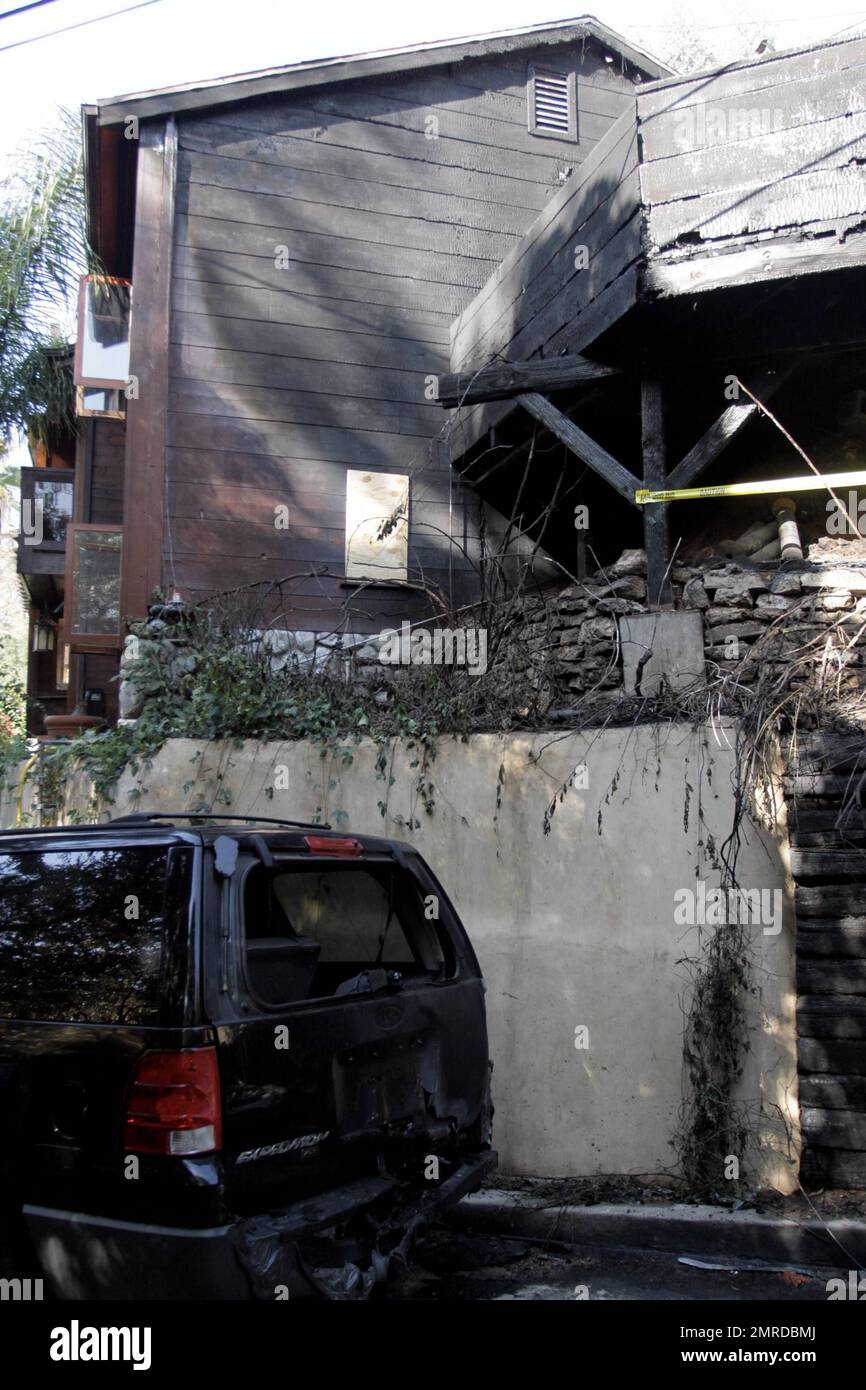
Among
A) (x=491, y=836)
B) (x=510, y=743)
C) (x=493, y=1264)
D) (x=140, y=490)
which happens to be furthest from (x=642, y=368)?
(x=493, y=1264)

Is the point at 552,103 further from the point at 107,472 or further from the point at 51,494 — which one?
the point at 51,494

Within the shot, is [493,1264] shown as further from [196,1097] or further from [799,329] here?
[799,329]

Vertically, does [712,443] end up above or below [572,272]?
below

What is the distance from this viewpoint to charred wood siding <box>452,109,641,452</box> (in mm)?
6898

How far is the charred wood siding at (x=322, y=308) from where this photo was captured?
9.35m

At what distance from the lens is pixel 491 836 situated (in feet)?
20.1

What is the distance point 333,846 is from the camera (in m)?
3.66

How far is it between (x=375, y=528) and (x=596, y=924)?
16.8 ft

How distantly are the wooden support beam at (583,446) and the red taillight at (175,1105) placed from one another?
5228mm

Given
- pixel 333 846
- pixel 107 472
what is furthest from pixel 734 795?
pixel 107 472

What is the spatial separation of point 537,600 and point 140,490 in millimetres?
3975

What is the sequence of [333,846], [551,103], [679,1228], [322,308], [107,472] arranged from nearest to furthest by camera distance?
1. [333,846]
2. [679,1228]
3. [322,308]
4. [551,103]
5. [107,472]

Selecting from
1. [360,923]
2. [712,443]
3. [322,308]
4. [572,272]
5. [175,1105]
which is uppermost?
[322,308]

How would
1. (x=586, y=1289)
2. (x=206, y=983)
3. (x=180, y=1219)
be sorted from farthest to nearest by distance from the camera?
(x=586, y=1289)
(x=206, y=983)
(x=180, y=1219)
